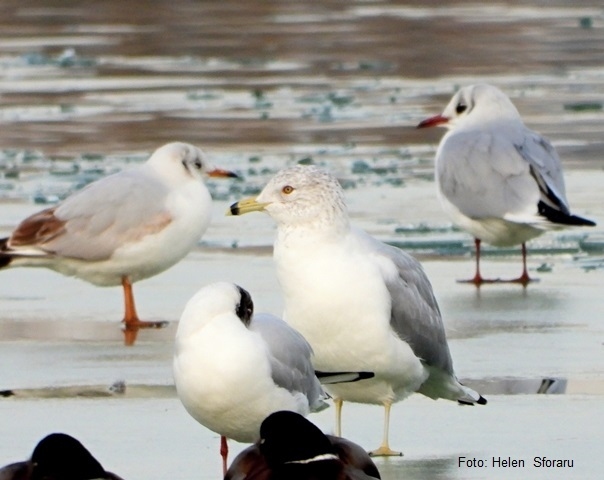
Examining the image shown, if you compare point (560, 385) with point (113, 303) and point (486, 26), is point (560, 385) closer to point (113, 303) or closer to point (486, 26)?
point (113, 303)

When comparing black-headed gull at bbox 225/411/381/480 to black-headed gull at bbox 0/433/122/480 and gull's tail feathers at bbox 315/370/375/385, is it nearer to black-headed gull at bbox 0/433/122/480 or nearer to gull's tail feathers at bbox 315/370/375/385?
black-headed gull at bbox 0/433/122/480

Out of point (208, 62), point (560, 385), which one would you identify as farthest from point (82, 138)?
point (560, 385)

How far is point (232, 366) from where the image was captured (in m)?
6.98

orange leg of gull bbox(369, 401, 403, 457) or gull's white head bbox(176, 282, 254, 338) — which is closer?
gull's white head bbox(176, 282, 254, 338)

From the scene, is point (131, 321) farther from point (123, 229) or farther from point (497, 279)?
point (497, 279)

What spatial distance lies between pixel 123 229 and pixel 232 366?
4.07 metres

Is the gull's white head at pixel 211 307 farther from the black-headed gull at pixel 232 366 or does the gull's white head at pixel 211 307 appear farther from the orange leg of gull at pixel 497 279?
the orange leg of gull at pixel 497 279

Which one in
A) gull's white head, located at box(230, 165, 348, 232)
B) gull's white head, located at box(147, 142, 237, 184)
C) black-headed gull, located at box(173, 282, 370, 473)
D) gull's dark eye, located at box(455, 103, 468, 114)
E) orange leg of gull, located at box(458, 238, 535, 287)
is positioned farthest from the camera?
gull's dark eye, located at box(455, 103, 468, 114)

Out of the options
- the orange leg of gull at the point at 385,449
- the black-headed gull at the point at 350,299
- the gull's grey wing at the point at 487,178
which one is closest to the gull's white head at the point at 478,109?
the gull's grey wing at the point at 487,178

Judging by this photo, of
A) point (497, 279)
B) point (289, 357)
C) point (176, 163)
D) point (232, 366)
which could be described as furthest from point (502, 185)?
point (232, 366)

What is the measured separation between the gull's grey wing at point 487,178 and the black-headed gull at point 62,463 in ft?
22.5

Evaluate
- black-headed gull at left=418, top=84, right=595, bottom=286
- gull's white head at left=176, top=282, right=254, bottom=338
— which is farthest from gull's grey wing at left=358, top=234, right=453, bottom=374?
black-headed gull at left=418, top=84, right=595, bottom=286

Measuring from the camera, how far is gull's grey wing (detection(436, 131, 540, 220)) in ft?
39.0

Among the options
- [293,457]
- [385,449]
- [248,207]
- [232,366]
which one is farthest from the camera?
[248,207]
